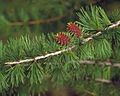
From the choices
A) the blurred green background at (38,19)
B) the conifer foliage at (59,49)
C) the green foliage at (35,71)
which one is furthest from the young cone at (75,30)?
the blurred green background at (38,19)

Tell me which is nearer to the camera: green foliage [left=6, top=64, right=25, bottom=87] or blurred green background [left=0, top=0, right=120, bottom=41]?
green foliage [left=6, top=64, right=25, bottom=87]

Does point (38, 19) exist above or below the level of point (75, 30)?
above

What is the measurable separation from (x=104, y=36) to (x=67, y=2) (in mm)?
812

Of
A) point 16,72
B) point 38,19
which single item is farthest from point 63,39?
point 38,19

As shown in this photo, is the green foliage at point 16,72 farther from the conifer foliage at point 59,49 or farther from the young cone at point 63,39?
the young cone at point 63,39

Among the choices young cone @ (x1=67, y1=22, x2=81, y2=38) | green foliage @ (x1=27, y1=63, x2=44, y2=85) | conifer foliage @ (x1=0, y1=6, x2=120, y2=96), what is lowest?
green foliage @ (x1=27, y1=63, x2=44, y2=85)

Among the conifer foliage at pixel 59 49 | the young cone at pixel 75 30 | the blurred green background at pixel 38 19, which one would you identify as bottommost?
the conifer foliage at pixel 59 49

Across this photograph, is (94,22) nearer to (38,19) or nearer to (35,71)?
(35,71)

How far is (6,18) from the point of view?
223cm

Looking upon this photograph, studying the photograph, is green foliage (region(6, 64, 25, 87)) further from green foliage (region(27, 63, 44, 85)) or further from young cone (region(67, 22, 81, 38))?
young cone (region(67, 22, 81, 38))

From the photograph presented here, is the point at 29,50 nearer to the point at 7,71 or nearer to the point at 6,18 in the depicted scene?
the point at 7,71

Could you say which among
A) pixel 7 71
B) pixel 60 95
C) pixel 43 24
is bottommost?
pixel 60 95

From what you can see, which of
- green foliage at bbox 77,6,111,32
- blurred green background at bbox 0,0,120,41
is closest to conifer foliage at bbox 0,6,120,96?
green foliage at bbox 77,6,111,32

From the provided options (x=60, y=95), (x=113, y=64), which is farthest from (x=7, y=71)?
(x=60, y=95)
